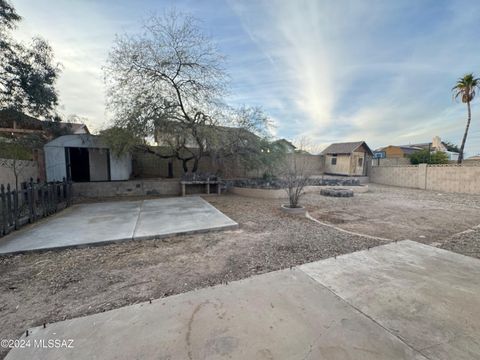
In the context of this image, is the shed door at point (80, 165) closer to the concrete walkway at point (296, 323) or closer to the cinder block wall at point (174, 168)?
the cinder block wall at point (174, 168)

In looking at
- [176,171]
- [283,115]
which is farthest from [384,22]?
[176,171]

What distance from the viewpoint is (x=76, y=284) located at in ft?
7.78

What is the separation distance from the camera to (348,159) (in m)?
17.6

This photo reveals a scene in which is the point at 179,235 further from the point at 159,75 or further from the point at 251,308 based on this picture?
the point at 159,75

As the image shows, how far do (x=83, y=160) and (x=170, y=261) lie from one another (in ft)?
33.0

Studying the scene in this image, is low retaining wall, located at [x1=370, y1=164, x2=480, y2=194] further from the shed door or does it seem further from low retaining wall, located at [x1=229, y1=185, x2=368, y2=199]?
the shed door

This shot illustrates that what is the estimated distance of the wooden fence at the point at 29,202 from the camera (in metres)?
3.85

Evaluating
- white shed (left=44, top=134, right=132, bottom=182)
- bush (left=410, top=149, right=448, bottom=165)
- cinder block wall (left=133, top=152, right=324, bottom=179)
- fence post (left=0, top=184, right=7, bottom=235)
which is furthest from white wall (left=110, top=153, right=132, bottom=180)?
bush (left=410, top=149, right=448, bottom=165)

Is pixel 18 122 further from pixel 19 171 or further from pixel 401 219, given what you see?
pixel 401 219

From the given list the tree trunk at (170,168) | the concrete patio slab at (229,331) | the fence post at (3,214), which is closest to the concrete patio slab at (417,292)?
the concrete patio slab at (229,331)

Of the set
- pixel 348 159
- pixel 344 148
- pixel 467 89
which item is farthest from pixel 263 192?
pixel 467 89

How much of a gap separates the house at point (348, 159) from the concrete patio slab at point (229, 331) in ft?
58.5

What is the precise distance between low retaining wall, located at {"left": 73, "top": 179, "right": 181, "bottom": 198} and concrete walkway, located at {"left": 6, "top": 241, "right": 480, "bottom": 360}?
7578mm

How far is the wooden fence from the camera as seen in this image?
152 inches
